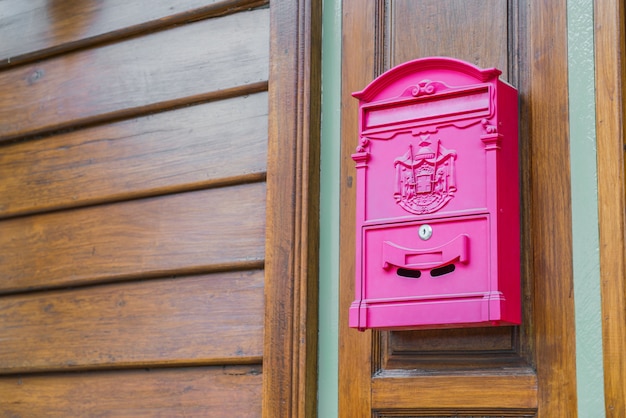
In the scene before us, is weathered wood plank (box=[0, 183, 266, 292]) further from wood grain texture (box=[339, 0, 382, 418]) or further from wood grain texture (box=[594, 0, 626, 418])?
wood grain texture (box=[594, 0, 626, 418])

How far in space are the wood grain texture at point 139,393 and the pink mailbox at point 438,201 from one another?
0.43 meters

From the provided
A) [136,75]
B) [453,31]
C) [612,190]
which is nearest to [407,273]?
[612,190]

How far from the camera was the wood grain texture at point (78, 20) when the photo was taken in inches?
97.2

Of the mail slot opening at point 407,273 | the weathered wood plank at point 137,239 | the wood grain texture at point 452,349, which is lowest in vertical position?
the wood grain texture at point 452,349

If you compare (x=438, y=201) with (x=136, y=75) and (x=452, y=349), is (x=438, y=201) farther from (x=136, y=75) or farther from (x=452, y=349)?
(x=136, y=75)

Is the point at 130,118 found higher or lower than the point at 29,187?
higher

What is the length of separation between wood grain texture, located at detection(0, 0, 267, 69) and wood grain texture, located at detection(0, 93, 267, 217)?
23 cm

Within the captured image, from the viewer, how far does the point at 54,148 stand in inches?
104

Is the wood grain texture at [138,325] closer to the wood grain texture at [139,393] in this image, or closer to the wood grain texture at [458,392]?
the wood grain texture at [139,393]

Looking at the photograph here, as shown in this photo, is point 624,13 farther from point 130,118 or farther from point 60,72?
point 60,72

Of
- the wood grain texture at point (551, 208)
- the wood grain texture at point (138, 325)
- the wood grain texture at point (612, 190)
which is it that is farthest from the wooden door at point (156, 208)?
the wood grain texture at point (612, 190)

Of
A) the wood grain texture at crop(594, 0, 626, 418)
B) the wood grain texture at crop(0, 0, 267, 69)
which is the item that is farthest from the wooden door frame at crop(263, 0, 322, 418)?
the wood grain texture at crop(594, 0, 626, 418)

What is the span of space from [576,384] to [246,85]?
3.37ft

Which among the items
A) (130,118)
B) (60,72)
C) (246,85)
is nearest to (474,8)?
(246,85)
